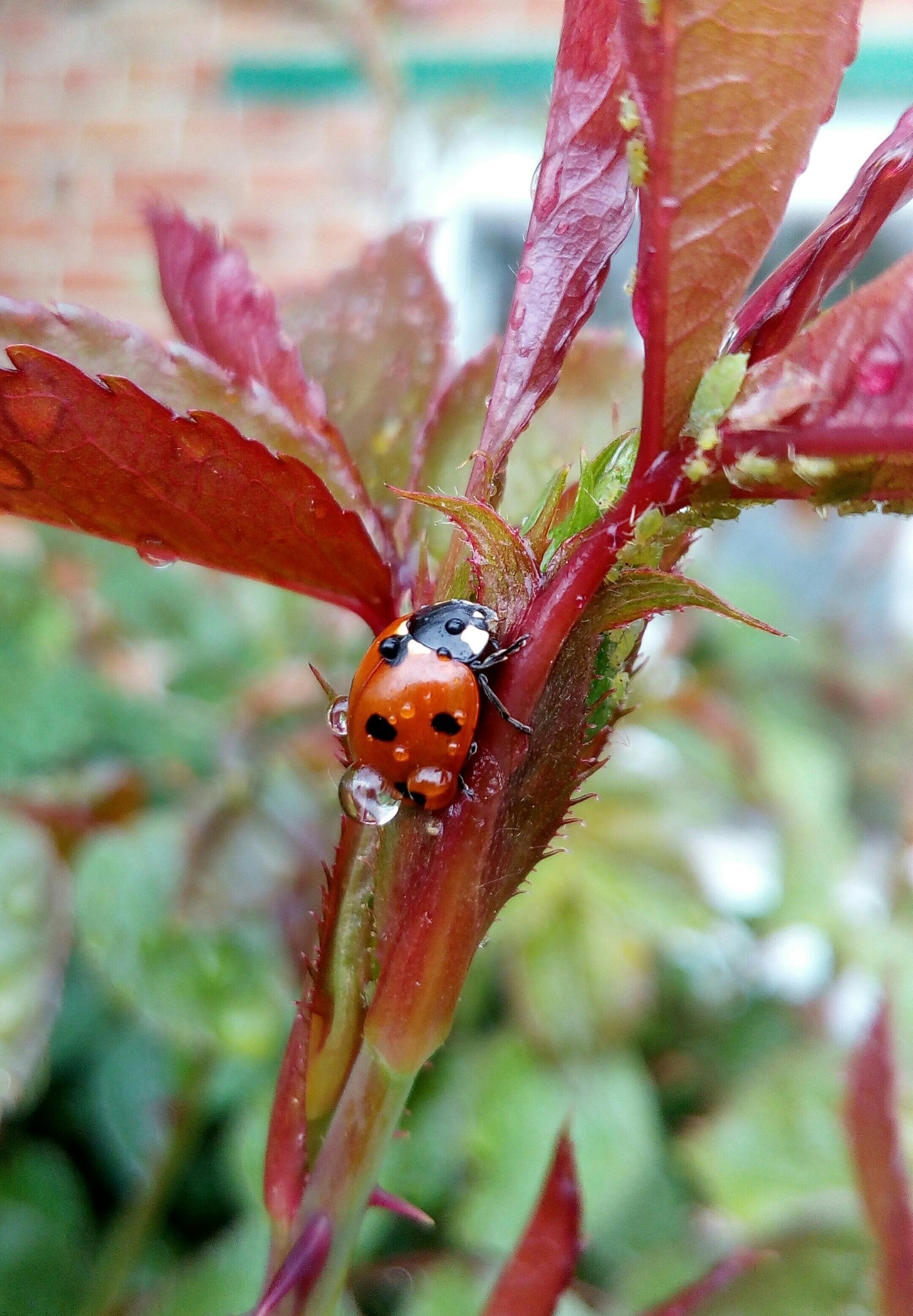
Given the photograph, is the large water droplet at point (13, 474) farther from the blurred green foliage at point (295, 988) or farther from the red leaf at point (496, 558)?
the blurred green foliage at point (295, 988)

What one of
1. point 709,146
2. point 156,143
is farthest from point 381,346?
point 156,143

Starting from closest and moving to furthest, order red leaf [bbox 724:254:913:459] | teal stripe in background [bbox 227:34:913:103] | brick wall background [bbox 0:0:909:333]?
red leaf [bbox 724:254:913:459], teal stripe in background [bbox 227:34:913:103], brick wall background [bbox 0:0:909:333]

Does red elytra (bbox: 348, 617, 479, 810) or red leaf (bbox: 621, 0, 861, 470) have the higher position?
red leaf (bbox: 621, 0, 861, 470)

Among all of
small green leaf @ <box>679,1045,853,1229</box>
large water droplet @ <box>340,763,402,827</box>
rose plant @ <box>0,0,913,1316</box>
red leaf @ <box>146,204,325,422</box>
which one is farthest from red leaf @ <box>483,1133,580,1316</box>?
small green leaf @ <box>679,1045,853,1229</box>

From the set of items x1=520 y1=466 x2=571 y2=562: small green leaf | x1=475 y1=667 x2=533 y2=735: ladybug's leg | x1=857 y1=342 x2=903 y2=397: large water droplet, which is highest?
x1=857 y1=342 x2=903 y2=397: large water droplet

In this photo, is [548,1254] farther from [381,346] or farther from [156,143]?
[156,143]

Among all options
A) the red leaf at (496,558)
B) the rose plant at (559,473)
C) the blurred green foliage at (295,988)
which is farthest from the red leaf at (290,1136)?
the blurred green foliage at (295,988)

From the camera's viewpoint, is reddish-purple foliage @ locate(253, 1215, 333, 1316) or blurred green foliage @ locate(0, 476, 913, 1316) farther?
blurred green foliage @ locate(0, 476, 913, 1316)

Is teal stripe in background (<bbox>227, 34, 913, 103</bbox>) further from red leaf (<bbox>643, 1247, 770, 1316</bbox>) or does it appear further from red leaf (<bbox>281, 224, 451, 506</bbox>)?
red leaf (<bbox>643, 1247, 770, 1316</bbox>)
